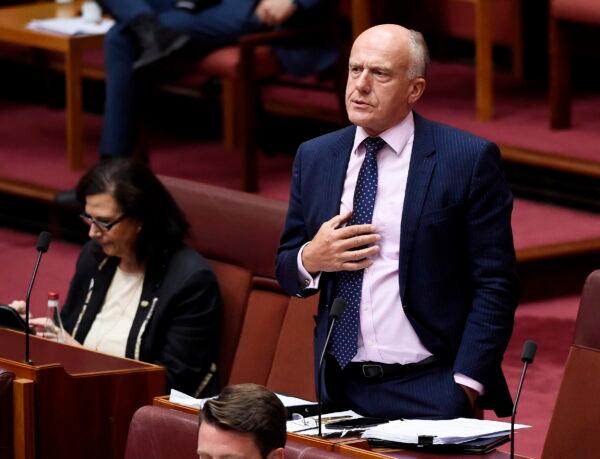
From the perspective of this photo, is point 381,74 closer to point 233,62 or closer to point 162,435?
point 162,435

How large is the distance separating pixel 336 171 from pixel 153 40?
1978 mm

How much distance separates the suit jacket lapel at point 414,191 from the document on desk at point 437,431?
201mm

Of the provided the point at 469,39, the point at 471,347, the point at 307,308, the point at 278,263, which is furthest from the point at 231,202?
the point at 469,39

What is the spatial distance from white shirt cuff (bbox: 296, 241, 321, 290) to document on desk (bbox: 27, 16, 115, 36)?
2.38m

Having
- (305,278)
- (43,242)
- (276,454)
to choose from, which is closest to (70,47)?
(43,242)

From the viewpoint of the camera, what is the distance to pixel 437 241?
230cm

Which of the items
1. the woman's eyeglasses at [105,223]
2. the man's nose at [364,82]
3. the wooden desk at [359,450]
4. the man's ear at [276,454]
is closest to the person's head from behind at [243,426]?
the man's ear at [276,454]

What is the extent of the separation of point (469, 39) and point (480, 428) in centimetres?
304

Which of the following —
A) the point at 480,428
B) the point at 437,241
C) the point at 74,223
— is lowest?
the point at 74,223

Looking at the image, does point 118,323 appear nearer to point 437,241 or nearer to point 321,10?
point 437,241

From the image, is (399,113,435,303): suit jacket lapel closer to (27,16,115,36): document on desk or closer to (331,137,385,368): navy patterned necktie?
(331,137,385,368): navy patterned necktie

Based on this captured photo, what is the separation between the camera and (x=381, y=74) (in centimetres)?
229

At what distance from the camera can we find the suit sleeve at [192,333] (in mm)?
2844

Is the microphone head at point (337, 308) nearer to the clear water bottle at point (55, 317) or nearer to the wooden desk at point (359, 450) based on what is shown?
the wooden desk at point (359, 450)
